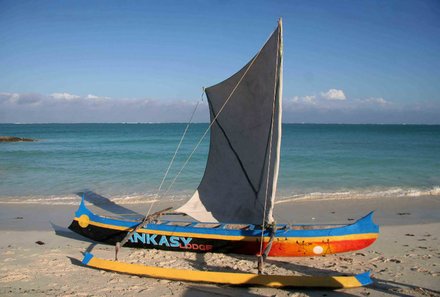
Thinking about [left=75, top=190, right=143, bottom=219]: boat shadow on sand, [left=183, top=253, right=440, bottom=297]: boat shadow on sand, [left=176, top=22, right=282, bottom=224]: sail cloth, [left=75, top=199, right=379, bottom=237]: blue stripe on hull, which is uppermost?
[left=176, top=22, right=282, bottom=224]: sail cloth

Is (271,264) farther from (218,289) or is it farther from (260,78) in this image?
(260,78)

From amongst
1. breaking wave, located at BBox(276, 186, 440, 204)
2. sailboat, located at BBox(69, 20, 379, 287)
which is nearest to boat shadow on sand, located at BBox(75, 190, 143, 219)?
sailboat, located at BBox(69, 20, 379, 287)

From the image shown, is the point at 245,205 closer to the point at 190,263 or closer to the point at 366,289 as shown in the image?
the point at 190,263

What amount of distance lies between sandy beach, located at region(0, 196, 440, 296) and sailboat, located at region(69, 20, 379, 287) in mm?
319

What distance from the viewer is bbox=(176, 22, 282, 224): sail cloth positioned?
7780 millimetres

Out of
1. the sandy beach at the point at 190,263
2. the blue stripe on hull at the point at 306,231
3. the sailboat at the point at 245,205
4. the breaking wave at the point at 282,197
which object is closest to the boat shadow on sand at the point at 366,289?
the sandy beach at the point at 190,263

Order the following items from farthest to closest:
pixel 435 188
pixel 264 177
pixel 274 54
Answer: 1. pixel 435 188
2. pixel 264 177
3. pixel 274 54

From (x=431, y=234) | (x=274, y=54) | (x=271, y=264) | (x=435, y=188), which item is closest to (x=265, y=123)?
(x=274, y=54)

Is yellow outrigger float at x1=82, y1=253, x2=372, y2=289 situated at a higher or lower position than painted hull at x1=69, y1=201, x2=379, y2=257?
lower

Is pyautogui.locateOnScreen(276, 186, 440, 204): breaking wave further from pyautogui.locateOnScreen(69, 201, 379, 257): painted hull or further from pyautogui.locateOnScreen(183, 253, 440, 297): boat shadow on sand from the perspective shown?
pyautogui.locateOnScreen(183, 253, 440, 297): boat shadow on sand

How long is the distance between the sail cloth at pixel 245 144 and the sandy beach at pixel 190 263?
1369 millimetres

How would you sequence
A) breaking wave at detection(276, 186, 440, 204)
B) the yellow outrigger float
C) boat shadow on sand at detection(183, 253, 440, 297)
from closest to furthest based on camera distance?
boat shadow on sand at detection(183, 253, 440, 297) → the yellow outrigger float → breaking wave at detection(276, 186, 440, 204)

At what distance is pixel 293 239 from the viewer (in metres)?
8.30

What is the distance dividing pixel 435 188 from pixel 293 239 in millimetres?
13274
